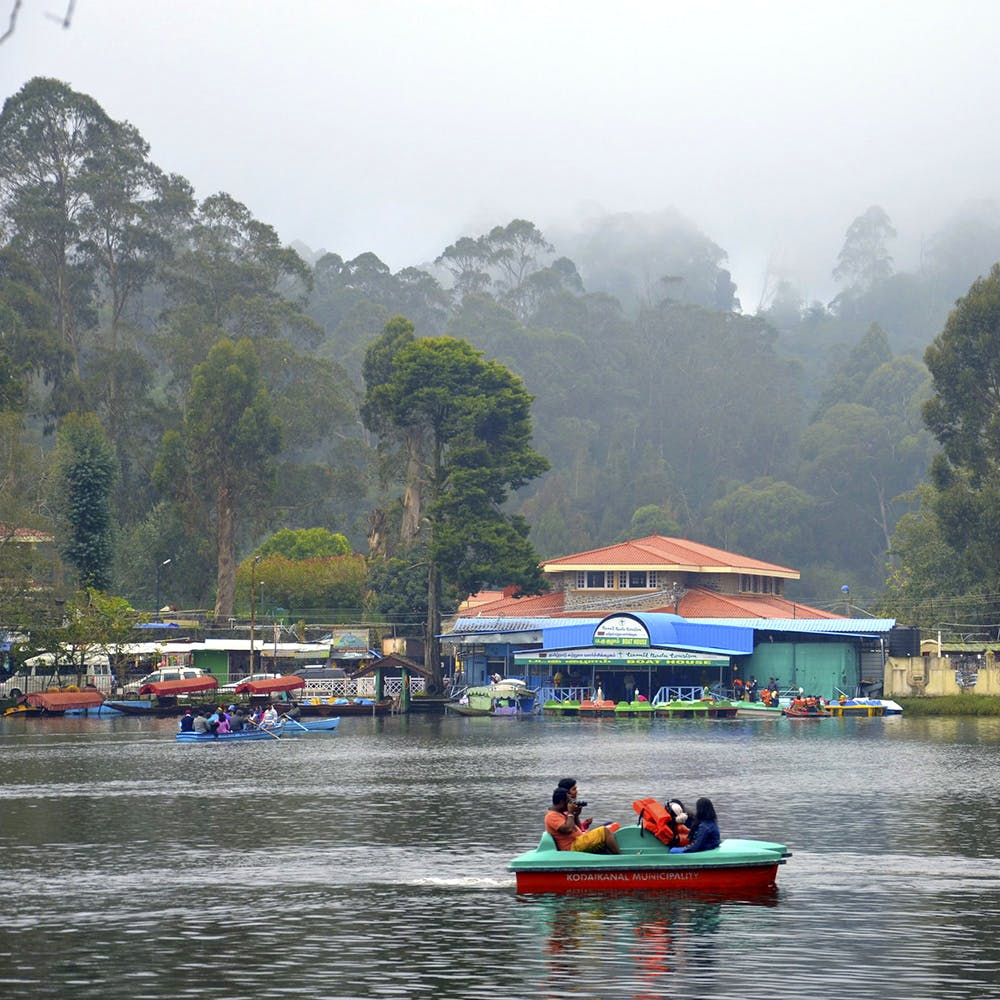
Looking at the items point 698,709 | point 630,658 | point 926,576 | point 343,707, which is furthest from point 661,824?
point 926,576

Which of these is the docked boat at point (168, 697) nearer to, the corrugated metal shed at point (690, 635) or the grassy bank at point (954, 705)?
the corrugated metal shed at point (690, 635)

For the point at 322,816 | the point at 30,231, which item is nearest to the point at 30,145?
the point at 30,231

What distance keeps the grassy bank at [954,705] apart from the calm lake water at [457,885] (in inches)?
1269

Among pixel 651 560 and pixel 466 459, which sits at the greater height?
pixel 466 459

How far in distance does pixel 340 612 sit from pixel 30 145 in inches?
2044

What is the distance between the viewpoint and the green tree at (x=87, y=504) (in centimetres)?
10862

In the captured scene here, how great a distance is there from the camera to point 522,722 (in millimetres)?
94438

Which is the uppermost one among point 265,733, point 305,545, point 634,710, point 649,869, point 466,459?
point 466,459

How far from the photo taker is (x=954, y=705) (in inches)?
3782

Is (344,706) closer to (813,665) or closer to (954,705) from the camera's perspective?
(813,665)

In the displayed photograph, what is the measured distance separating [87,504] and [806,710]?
1961 inches

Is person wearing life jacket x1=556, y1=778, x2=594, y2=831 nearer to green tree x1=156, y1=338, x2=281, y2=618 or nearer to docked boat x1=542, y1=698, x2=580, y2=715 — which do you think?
docked boat x1=542, y1=698, x2=580, y2=715

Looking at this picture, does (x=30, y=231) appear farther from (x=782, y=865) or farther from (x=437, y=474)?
(x=782, y=865)

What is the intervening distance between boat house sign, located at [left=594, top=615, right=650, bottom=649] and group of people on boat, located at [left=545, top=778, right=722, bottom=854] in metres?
71.9
